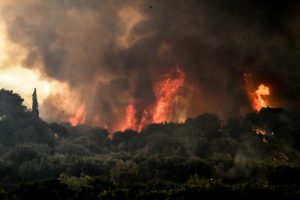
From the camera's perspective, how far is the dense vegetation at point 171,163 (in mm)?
87875

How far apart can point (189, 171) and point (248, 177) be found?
86.3 feet

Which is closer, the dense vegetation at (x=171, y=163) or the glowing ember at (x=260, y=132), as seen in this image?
the dense vegetation at (x=171, y=163)

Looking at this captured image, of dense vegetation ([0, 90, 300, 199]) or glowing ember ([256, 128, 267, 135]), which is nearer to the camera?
dense vegetation ([0, 90, 300, 199])

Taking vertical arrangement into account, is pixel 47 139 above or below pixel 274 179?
above

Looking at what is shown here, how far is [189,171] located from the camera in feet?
440

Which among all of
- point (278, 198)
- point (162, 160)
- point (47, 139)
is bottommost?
point (278, 198)

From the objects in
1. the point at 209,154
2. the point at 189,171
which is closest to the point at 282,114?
the point at 209,154

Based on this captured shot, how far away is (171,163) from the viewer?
14025cm

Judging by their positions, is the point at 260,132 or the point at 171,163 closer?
the point at 171,163

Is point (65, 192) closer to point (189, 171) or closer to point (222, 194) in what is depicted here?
point (222, 194)

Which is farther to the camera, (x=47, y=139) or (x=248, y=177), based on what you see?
A: (x=47, y=139)

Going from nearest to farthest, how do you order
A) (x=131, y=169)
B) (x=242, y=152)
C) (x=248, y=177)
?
(x=248, y=177)
(x=131, y=169)
(x=242, y=152)

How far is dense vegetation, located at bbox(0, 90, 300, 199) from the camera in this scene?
288 feet

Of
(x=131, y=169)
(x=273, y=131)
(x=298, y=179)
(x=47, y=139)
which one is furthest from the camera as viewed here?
(x=47, y=139)
